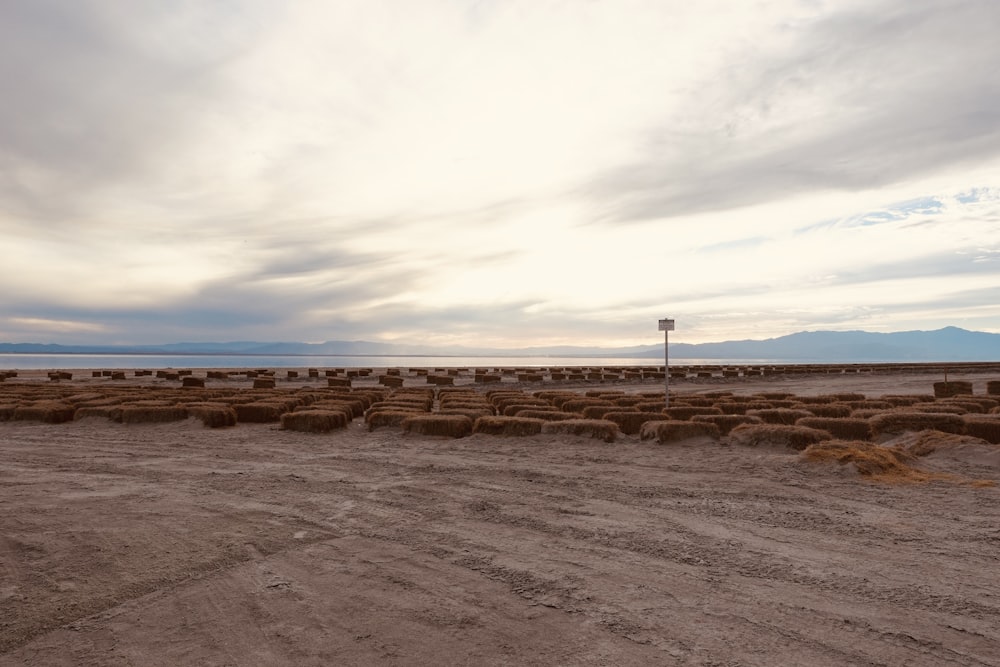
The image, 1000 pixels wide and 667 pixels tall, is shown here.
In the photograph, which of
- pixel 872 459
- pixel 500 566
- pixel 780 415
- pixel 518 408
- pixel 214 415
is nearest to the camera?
pixel 500 566

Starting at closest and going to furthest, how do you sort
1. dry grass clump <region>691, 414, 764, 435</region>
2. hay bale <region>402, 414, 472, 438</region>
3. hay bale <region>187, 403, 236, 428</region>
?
1. dry grass clump <region>691, 414, 764, 435</region>
2. hay bale <region>402, 414, 472, 438</region>
3. hay bale <region>187, 403, 236, 428</region>

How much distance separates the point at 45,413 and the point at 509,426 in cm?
1504

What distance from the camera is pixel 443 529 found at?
25.3 ft

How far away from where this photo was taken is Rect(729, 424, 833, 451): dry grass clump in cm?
1317

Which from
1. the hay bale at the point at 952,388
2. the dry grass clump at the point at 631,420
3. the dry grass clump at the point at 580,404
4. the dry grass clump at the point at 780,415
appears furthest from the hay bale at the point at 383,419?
the hay bale at the point at 952,388

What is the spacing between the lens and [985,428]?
1366 cm

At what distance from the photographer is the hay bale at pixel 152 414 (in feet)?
61.3

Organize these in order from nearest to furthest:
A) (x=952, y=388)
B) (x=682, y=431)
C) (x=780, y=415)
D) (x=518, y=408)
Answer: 1. (x=682, y=431)
2. (x=780, y=415)
3. (x=518, y=408)
4. (x=952, y=388)

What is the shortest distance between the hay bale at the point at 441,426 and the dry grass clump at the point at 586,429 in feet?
7.08

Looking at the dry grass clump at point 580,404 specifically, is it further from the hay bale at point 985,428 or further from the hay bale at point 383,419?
the hay bale at point 985,428

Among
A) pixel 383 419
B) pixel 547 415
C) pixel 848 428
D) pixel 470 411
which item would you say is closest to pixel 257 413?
pixel 383 419

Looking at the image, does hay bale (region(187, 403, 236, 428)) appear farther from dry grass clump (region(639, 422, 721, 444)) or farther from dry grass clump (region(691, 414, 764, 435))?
dry grass clump (region(691, 414, 764, 435))

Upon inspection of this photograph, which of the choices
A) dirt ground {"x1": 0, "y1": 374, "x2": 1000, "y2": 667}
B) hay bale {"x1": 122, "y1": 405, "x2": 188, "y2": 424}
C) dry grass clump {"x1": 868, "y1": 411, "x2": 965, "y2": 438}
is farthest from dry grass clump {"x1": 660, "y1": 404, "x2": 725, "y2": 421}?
hay bale {"x1": 122, "y1": 405, "x2": 188, "y2": 424}

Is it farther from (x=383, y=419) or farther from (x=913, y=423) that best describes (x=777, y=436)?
(x=383, y=419)
